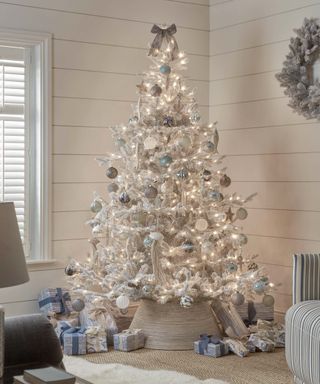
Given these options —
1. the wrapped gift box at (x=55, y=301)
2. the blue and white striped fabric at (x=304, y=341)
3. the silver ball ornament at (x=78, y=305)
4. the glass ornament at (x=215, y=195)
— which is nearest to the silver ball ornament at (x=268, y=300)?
the glass ornament at (x=215, y=195)

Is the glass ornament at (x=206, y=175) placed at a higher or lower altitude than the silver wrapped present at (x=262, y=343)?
higher

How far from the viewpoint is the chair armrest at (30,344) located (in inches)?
111

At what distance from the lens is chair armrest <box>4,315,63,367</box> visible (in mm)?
2820

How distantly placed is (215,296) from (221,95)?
1883mm

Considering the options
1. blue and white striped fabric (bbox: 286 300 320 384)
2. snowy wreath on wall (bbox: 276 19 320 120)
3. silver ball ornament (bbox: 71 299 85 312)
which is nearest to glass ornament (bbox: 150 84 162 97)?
snowy wreath on wall (bbox: 276 19 320 120)

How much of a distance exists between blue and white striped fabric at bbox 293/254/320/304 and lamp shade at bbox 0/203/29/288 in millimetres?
1906

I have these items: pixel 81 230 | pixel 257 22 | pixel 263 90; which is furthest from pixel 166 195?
pixel 257 22

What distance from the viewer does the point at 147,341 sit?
4887 millimetres

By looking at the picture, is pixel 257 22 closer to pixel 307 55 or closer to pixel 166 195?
pixel 307 55

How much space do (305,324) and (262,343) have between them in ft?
3.58

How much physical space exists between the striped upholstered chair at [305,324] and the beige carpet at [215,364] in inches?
10.8

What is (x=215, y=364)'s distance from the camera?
448 cm

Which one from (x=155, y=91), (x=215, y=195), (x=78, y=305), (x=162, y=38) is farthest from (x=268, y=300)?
(x=162, y=38)

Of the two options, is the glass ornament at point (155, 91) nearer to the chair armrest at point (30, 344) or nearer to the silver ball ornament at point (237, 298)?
the silver ball ornament at point (237, 298)
